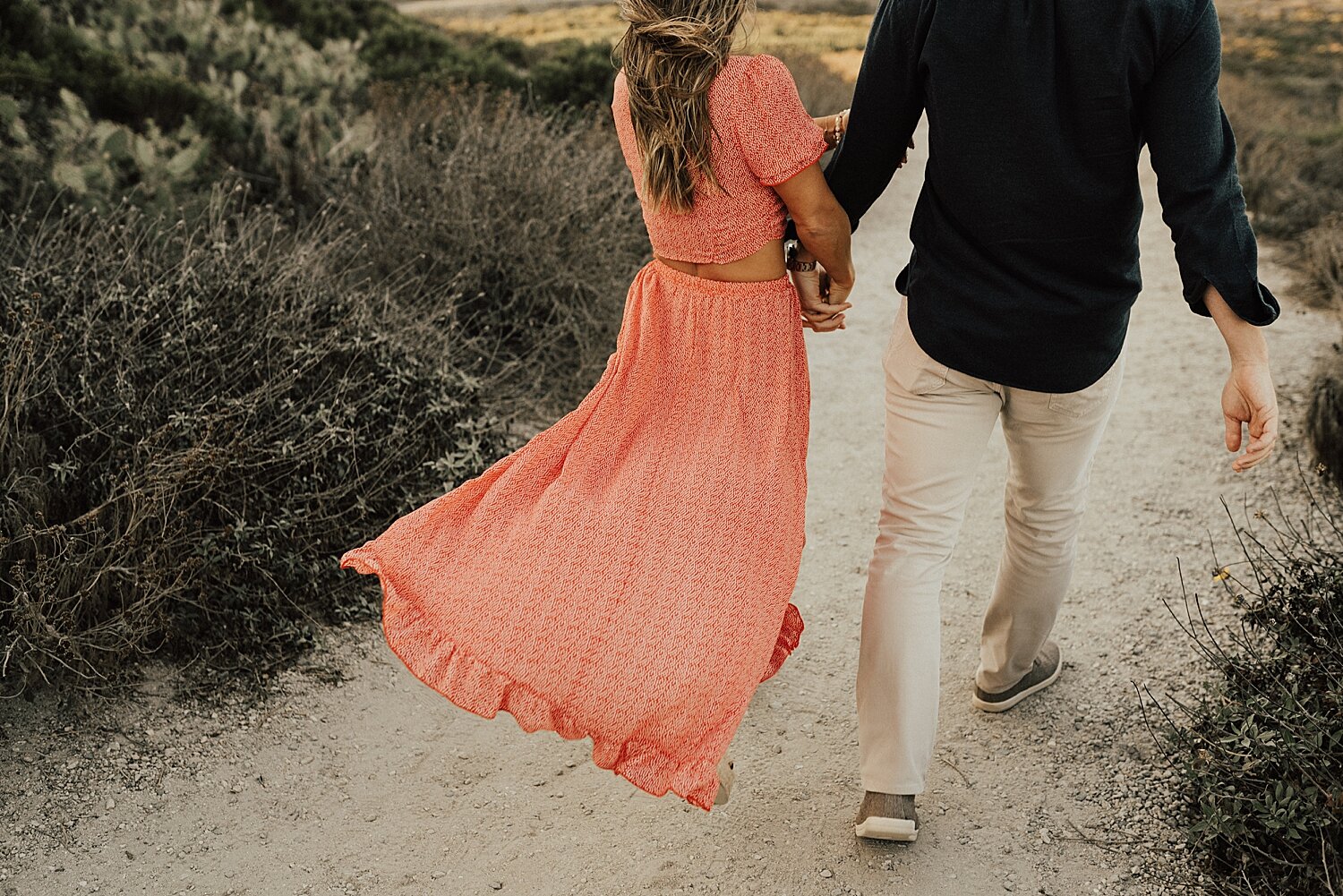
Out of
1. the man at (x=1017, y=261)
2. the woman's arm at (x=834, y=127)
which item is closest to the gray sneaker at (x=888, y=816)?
the man at (x=1017, y=261)

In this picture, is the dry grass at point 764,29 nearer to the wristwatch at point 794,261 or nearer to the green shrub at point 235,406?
the green shrub at point 235,406

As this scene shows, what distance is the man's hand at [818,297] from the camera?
233 cm

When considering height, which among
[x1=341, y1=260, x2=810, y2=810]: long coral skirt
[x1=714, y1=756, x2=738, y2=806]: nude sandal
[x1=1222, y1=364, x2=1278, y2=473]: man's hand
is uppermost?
[x1=1222, y1=364, x2=1278, y2=473]: man's hand

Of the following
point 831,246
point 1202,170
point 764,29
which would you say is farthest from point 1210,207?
point 764,29

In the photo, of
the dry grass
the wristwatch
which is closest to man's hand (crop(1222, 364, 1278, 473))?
the wristwatch

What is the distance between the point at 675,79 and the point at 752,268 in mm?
405

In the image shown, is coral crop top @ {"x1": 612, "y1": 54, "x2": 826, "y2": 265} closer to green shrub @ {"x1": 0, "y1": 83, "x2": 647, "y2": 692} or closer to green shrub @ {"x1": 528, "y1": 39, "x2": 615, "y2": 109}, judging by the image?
green shrub @ {"x1": 0, "y1": 83, "x2": 647, "y2": 692}

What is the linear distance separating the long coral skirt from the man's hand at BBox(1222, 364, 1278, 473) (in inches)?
31.3

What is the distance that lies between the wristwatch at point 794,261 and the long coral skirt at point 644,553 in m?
0.09

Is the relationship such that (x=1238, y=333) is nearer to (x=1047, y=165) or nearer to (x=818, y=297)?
(x=1047, y=165)

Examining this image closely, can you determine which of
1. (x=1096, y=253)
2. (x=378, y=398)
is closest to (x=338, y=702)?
(x=378, y=398)

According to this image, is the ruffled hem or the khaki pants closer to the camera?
the ruffled hem

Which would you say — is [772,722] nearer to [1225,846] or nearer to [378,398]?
[1225,846]

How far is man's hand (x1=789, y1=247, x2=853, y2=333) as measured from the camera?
2332 mm
